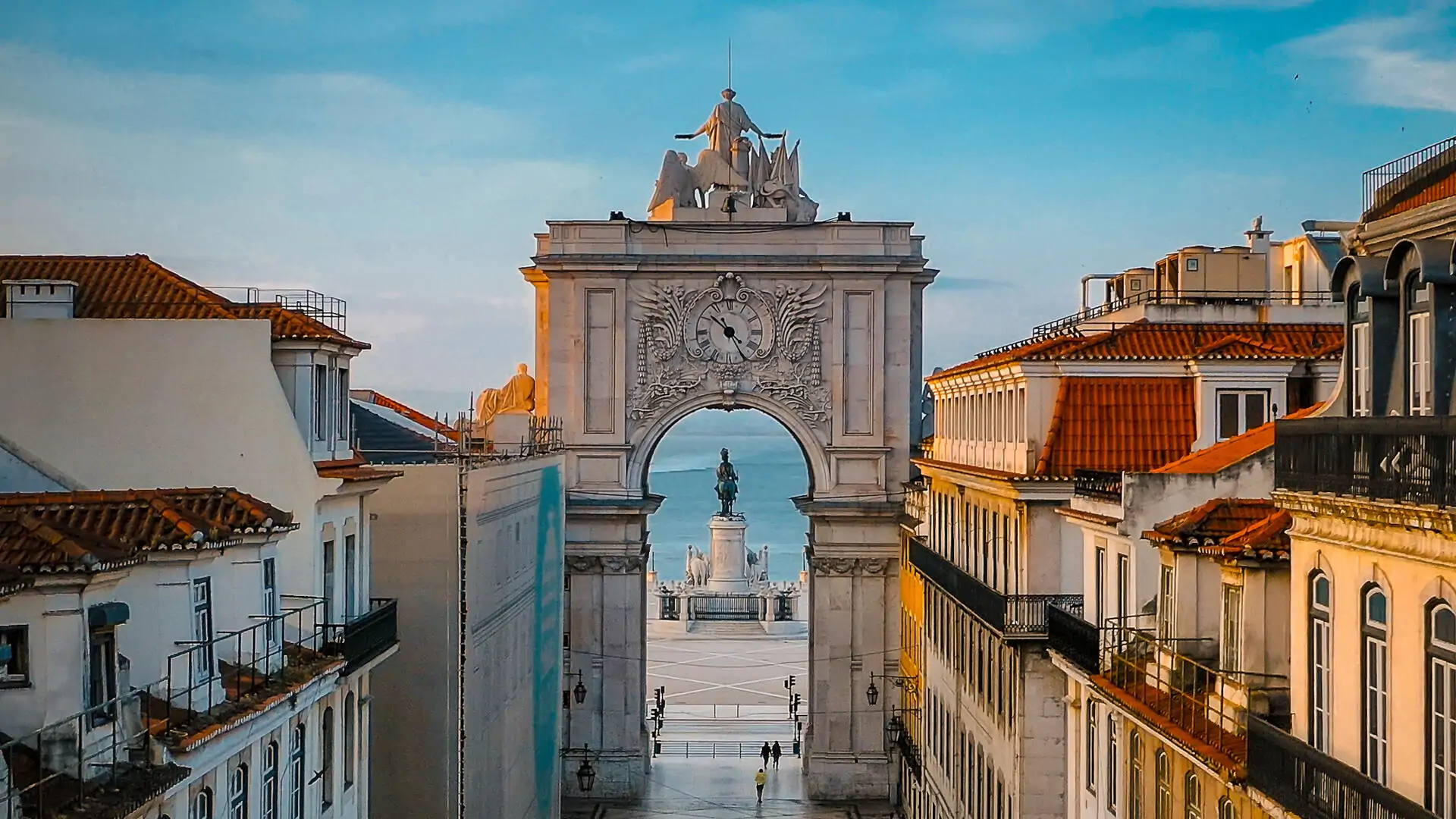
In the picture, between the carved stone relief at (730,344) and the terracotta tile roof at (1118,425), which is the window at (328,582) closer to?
the terracotta tile roof at (1118,425)

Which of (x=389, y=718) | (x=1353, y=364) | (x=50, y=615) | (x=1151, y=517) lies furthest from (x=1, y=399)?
(x=1353, y=364)

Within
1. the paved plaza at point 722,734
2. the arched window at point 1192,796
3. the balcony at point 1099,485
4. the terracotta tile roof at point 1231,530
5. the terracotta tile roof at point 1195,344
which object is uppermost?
the terracotta tile roof at point 1195,344

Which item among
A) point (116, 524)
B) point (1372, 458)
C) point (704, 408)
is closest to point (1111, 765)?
point (1372, 458)

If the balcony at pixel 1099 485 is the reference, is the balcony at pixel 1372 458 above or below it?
above

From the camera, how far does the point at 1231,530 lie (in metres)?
22.5

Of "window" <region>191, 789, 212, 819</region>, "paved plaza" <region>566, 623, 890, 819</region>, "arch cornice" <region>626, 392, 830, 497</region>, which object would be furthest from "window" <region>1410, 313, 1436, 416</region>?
"arch cornice" <region>626, 392, 830, 497</region>

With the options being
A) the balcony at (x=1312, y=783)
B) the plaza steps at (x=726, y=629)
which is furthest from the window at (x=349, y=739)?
the plaza steps at (x=726, y=629)

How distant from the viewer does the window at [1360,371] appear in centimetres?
1752

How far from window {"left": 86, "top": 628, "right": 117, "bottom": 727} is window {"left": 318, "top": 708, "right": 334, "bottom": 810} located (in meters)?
8.18

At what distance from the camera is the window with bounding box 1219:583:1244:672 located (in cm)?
2077

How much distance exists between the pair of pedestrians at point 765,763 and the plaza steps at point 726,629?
2523 cm

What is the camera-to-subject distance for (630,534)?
2301 inches

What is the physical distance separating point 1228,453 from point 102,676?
49.1 feet

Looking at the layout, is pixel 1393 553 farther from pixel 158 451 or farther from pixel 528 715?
pixel 528 715
